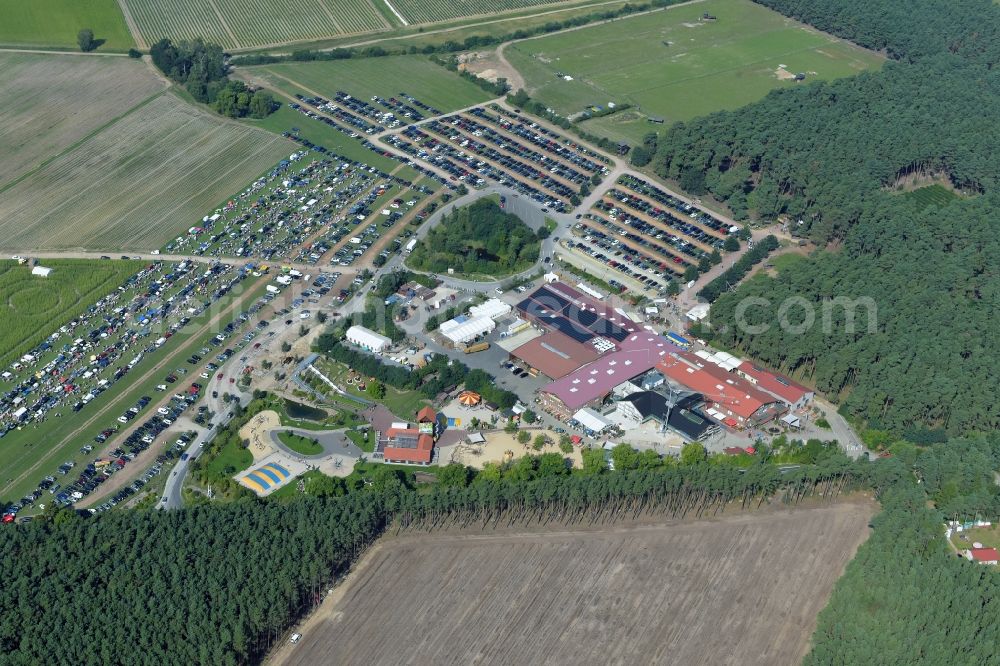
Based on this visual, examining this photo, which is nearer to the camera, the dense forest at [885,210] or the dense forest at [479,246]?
the dense forest at [885,210]

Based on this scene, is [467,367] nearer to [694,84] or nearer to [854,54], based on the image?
[694,84]

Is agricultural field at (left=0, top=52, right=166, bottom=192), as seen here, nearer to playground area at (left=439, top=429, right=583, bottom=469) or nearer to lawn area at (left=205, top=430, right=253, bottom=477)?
lawn area at (left=205, top=430, right=253, bottom=477)

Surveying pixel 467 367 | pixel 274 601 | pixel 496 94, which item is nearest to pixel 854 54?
pixel 496 94

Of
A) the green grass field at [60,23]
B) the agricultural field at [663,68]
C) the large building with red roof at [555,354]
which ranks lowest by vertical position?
the large building with red roof at [555,354]

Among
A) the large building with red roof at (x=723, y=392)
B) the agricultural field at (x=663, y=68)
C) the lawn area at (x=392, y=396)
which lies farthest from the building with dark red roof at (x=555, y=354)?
the agricultural field at (x=663, y=68)

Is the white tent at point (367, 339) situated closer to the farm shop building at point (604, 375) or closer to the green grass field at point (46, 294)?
the farm shop building at point (604, 375)

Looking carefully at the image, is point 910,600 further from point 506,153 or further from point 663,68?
point 663,68
